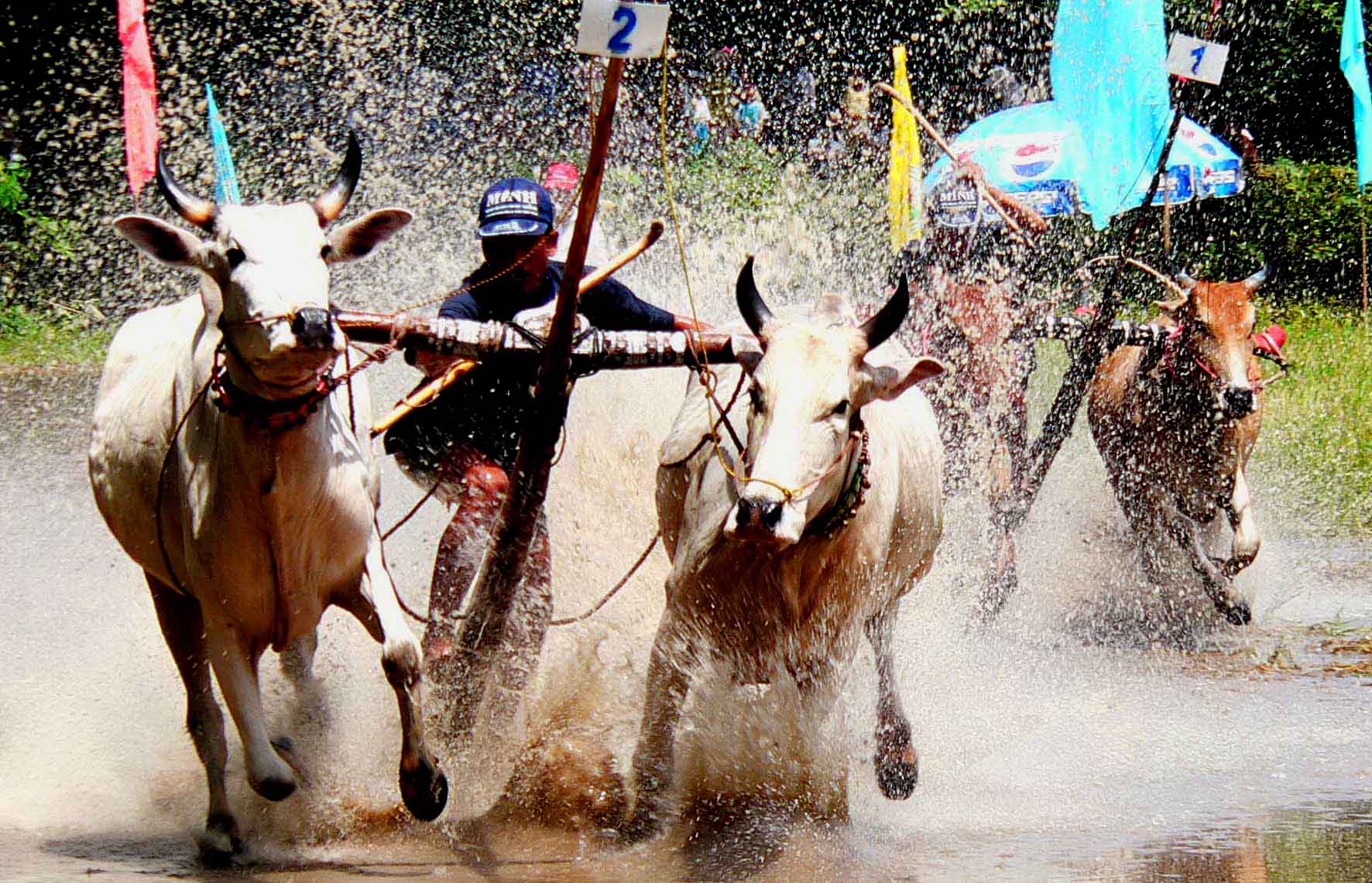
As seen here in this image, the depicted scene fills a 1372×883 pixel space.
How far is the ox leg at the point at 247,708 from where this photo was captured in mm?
4766

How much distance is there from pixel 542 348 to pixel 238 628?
1.18 m

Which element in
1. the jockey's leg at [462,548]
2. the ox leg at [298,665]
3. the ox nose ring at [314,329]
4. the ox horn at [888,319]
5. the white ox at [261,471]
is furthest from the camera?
the ox leg at [298,665]

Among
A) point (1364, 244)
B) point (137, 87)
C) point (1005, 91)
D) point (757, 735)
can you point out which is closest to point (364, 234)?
point (757, 735)

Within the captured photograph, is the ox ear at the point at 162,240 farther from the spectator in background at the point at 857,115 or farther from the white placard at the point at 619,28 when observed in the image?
the spectator in background at the point at 857,115

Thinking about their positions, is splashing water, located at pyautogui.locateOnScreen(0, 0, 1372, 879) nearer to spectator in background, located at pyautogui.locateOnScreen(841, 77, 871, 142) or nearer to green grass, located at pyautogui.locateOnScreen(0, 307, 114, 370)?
spectator in background, located at pyautogui.locateOnScreen(841, 77, 871, 142)

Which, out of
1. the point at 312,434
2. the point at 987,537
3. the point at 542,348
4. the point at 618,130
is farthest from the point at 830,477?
the point at 618,130

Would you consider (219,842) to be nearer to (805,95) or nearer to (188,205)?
(188,205)

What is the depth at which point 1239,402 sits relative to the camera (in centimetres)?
813

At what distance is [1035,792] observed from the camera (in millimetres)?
5641

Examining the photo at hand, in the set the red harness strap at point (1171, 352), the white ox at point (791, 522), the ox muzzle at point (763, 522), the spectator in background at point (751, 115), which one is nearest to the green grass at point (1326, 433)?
the red harness strap at point (1171, 352)

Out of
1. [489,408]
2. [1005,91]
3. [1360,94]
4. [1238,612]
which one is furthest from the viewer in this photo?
[1005,91]

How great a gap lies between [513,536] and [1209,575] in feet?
14.5

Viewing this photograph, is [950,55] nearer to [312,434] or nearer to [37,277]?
[37,277]

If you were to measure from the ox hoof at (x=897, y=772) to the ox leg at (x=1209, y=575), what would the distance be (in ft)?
10.2
